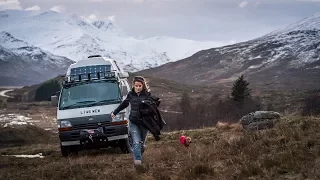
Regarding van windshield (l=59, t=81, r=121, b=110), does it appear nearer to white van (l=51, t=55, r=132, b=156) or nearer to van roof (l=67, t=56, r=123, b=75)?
white van (l=51, t=55, r=132, b=156)

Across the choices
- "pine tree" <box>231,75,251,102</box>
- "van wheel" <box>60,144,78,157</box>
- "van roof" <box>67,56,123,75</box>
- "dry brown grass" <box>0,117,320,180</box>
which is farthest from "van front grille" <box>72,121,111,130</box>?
"pine tree" <box>231,75,251,102</box>

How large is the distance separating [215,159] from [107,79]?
663cm

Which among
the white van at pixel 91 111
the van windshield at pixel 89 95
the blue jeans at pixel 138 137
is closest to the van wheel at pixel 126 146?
the white van at pixel 91 111

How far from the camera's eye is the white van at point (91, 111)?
39.8ft

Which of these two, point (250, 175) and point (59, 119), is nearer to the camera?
point (250, 175)

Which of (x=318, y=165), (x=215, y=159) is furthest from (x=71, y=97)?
(x=318, y=165)

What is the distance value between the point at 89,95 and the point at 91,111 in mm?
1322

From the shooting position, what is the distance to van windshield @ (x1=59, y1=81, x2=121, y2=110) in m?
12.9

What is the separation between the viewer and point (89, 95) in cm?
1342

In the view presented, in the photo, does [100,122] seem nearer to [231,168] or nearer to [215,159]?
[215,159]

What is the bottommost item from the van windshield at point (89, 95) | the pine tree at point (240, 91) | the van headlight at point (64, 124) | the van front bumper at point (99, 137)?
the pine tree at point (240, 91)

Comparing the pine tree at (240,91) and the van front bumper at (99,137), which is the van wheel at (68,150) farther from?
the pine tree at (240,91)

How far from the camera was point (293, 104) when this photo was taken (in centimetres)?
8319

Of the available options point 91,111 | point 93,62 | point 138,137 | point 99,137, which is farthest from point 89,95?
point 138,137
